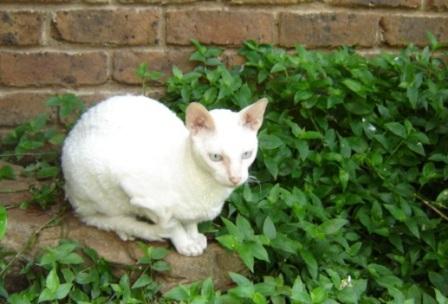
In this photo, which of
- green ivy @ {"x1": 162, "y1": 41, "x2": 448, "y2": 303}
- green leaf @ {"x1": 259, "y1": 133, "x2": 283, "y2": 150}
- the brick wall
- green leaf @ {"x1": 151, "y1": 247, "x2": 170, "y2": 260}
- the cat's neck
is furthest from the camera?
the brick wall

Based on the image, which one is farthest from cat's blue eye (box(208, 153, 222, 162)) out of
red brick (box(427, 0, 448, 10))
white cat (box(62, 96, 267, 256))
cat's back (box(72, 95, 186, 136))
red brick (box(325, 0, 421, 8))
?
red brick (box(427, 0, 448, 10))

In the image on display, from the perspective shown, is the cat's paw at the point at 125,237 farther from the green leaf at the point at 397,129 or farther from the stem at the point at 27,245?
the green leaf at the point at 397,129

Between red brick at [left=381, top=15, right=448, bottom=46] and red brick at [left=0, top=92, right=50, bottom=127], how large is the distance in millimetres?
1311

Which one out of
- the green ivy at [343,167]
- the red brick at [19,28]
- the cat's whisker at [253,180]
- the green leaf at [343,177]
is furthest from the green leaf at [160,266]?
the red brick at [19,28]

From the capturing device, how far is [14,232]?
2090 millimetres

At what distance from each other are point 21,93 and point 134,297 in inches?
38.7

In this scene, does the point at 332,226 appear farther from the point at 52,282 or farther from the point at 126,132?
the point at 52,282

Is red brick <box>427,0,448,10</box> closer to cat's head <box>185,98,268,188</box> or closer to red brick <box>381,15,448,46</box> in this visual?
red brick <box>381,15,448,46</box>

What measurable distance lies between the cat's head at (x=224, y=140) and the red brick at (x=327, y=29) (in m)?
0.89

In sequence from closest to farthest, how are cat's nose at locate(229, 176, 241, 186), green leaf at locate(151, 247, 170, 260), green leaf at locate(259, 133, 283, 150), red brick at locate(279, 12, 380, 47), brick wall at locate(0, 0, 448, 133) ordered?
cat's nose at locate(229, 176, 241, 186) < green leaf at locate(151, 247, 170, 260) < green leaf at locate(259, 133, 283, 150) < brick wall at locate(0, 0, 448, 133) < red brick at locate(279, 12, 380, 47)

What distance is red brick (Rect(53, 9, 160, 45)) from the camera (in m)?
2.49

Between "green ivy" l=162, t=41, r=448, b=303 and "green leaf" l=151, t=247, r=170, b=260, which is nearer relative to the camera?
"green leaf" l=151, t=247, r=170, b=260

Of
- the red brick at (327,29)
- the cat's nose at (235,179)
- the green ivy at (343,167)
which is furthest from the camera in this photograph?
the red brick at (327,29)

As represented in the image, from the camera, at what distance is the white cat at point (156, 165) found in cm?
180
